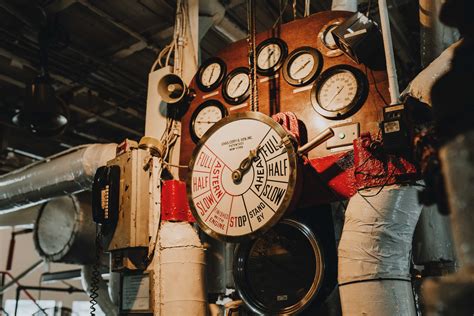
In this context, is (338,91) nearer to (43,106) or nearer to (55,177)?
(55,177)

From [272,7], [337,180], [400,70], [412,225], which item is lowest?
[412,225]

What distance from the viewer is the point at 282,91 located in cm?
293

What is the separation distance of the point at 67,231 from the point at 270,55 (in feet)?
10.7

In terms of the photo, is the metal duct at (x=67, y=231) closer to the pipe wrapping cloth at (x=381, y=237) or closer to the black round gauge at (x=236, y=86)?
the black round gauge at (x=236, y=86)

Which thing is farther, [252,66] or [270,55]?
[270,55]

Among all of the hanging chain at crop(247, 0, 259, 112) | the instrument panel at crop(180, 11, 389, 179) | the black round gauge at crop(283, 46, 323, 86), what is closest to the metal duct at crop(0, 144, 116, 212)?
the instrument panel at crop(180, 11, 389, 179)

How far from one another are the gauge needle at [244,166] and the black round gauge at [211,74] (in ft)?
3.01

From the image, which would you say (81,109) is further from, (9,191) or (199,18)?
(199,18)

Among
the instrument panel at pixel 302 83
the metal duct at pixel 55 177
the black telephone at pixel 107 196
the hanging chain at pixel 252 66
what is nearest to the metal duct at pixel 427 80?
the instrument panel at pixel 302 83

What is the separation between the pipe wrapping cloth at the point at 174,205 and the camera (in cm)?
298

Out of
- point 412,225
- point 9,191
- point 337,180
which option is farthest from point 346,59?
point 9,191

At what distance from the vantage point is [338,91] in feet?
8.87

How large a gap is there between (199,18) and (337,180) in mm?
1998

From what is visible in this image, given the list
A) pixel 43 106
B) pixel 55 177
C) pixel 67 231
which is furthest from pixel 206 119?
pixel 67 231
